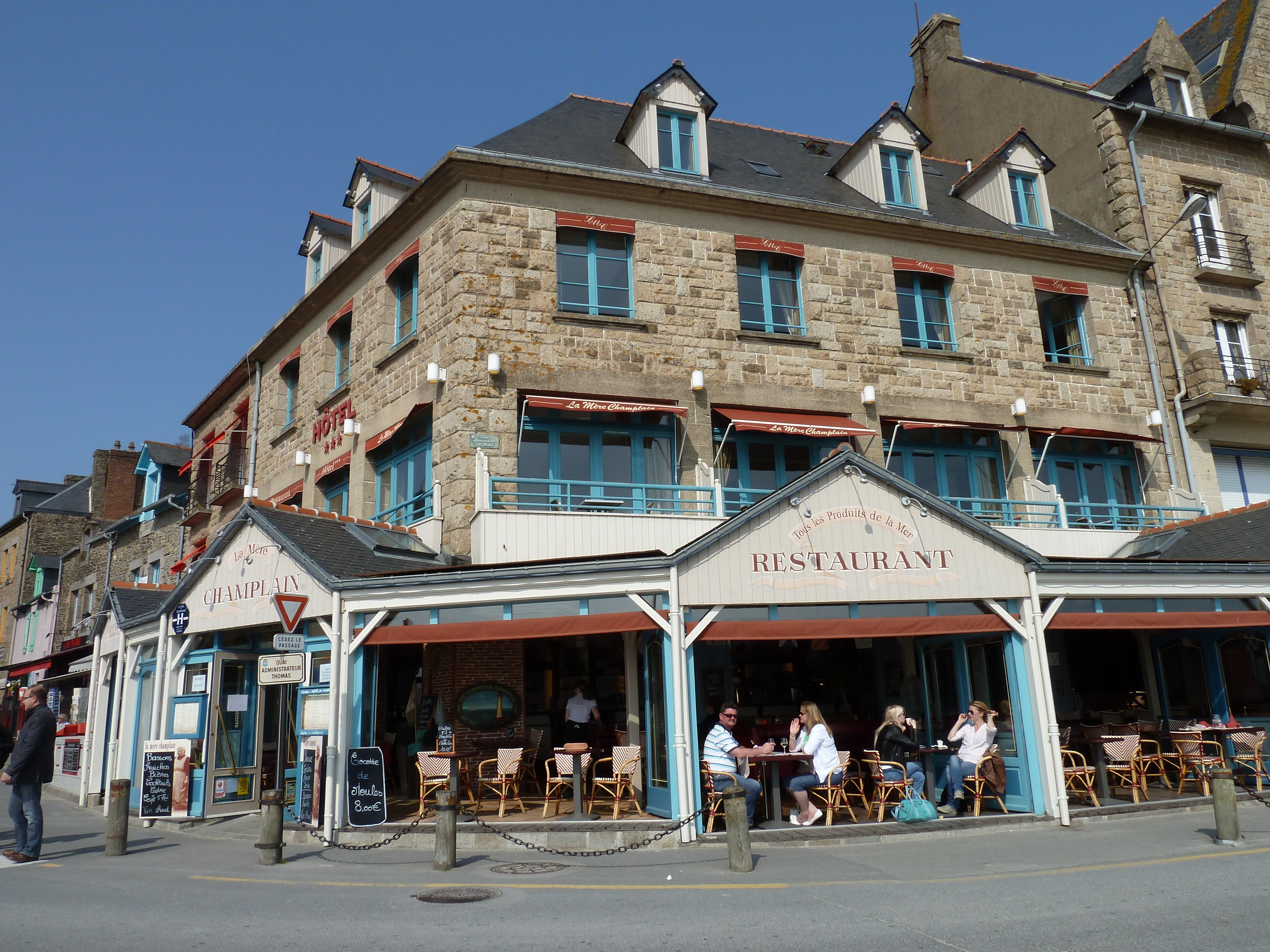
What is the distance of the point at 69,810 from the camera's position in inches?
635

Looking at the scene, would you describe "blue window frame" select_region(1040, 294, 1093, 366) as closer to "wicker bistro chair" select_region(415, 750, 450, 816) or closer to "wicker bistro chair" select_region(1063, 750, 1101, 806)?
"wicker bistro chair" select_region(1063, 750, 1101, 806)

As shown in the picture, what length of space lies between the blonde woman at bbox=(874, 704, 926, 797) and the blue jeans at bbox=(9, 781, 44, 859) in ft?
29.5

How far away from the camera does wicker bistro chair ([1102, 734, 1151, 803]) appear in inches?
450

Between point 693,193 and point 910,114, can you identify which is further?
point 910,114

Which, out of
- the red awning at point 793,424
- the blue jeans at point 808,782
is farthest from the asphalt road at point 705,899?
the red awning at point 793,424

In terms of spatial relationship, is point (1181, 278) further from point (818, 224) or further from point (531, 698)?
point (531, 698)

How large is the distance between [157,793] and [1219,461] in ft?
63.8

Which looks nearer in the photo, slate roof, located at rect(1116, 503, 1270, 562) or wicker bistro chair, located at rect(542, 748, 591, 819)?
wicker bistro chair, located at rect(542, 748, 591, 819)

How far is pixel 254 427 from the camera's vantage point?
870 inches

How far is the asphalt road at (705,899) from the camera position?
6.15 metres

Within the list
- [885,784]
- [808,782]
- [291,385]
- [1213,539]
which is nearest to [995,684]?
[885,784]

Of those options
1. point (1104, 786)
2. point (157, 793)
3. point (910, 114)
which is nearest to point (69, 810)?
point (157, 793)

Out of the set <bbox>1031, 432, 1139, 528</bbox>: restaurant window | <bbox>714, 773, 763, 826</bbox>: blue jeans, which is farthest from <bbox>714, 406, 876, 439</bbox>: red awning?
<bbox>714, 773, 763, 826</bbox>: blue jeans

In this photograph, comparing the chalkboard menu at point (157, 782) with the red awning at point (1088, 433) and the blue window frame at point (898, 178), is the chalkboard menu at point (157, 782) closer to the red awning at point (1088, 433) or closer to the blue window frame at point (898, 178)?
the red awning at point (1088, 433)
